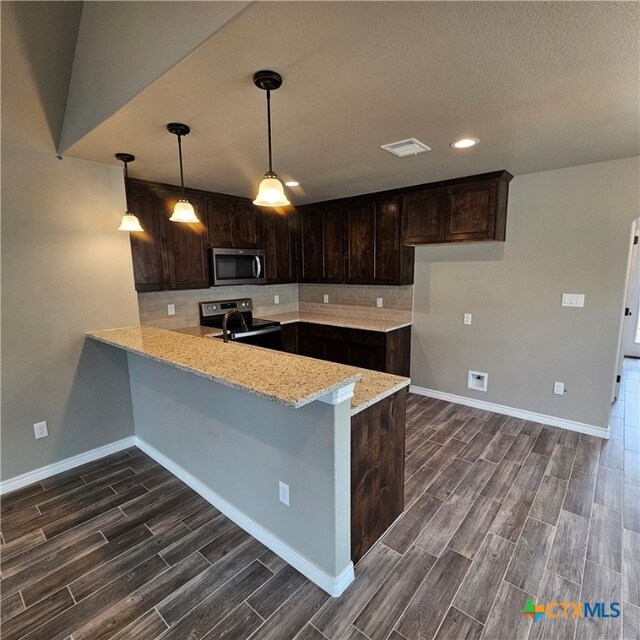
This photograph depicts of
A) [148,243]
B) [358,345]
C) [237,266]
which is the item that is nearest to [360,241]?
[358,345]

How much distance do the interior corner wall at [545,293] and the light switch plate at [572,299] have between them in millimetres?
47

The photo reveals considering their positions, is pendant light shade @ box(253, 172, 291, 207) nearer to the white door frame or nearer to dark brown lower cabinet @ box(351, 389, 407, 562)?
dark brown lower cabinet @ box(351, 389, 407, 562)

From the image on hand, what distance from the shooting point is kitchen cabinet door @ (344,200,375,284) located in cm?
422

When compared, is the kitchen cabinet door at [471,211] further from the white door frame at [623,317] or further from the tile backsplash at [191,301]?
the tile backsplash at [191,301]

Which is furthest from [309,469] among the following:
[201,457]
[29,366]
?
[29,366]

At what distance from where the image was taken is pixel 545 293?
3348mm

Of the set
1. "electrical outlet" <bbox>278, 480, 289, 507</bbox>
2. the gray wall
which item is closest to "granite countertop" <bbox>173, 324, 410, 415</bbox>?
the gray wall

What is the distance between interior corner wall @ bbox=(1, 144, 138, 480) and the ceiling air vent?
220cm

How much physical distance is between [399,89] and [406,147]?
2.80 feet

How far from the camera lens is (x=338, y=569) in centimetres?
173

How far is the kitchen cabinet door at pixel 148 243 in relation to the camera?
3.34 m

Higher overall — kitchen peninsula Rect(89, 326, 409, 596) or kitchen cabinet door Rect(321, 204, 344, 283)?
kitchen cabinet door Rect(321, 204, 344, 283)

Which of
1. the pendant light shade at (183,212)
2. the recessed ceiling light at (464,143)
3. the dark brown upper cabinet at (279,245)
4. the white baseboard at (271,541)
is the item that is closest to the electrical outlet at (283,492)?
the white baseboard at (271,541)

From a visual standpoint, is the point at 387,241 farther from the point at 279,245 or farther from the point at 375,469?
the point at 375,469
